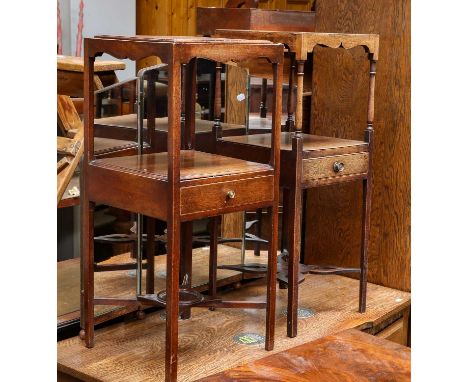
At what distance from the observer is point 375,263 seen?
3.08 meters

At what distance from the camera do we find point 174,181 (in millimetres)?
1935

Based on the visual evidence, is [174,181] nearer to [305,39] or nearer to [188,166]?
[188,166]

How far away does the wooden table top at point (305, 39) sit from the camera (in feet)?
7.81

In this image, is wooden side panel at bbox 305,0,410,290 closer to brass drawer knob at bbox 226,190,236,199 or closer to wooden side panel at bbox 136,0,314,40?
brass drawer knob at bbox 226,190,236,199

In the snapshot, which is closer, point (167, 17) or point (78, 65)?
point (78, 65)

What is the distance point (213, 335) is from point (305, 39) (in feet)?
3.07

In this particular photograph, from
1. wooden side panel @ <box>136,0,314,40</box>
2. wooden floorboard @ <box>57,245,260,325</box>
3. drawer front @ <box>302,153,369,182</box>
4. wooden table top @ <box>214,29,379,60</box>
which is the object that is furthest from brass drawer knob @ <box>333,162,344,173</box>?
wooden side panel @ <box>136,0,314,40</box>

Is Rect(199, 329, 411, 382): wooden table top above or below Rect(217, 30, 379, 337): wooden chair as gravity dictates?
below

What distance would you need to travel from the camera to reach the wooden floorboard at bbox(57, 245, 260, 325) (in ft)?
8.54

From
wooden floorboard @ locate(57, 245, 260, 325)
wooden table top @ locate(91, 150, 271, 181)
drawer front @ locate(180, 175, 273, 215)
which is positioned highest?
wooden table top @ locate(91, 150, 271, 181)

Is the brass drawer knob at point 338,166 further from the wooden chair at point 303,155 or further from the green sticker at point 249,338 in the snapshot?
the green sticker at point 249,338

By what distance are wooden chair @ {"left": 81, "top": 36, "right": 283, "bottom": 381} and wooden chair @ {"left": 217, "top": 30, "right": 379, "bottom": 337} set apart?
0.18 metres

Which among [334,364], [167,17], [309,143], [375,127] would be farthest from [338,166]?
[167,17]
